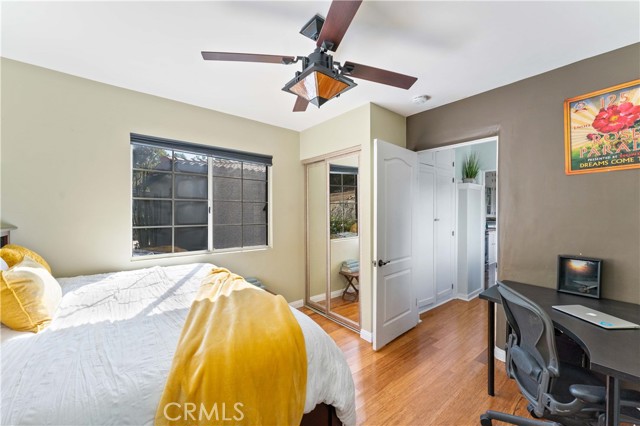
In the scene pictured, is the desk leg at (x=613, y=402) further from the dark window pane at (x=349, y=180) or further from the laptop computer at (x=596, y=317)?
the dark window pane at (x=349, y=180)

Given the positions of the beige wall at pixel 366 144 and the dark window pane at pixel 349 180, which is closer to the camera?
the beige wall at pixel 366 144

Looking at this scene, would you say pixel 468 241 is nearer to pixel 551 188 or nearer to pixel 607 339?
pixel 551 188

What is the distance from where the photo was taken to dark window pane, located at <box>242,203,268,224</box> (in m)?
3.44

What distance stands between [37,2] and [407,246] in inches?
136

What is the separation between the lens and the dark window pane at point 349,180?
3073 millimetres

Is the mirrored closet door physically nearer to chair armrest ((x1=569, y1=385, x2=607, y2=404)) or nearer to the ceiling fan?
the ceiling fan

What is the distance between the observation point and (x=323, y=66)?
1.44m

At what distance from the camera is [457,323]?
316cm

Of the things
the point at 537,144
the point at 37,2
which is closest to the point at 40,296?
the point at 37,2

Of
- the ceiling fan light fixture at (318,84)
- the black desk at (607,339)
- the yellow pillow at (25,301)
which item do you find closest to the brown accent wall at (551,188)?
the black desk at (607,339)

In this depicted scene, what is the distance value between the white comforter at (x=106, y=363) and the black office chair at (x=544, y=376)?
973 mm

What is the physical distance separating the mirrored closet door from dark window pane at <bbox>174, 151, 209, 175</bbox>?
4.64 ft

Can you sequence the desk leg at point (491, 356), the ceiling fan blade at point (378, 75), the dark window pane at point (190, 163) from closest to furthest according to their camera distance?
1. the ceiling fan blade at point (378, 75)
2. the desk leg at point (491, 356)
3. the dark window pane at point (190, 163)

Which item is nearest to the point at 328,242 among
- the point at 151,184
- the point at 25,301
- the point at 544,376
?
the point at 151,184
